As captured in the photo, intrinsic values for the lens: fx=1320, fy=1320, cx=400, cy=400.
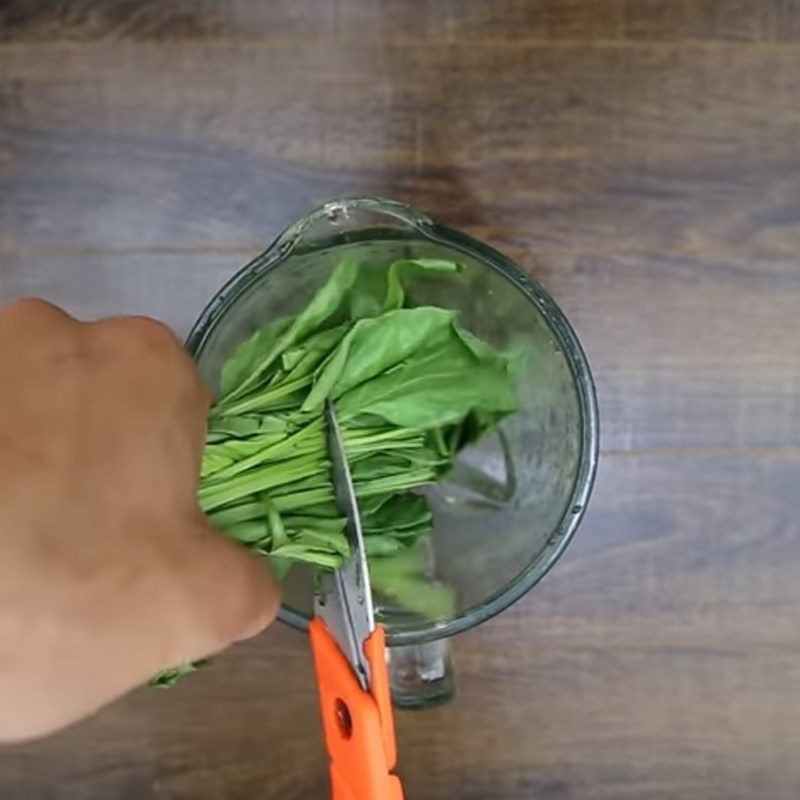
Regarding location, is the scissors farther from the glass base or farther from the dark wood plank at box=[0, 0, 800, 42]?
the dark wood plank at box=[0, 0, 800, 42]

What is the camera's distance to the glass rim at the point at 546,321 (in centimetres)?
49

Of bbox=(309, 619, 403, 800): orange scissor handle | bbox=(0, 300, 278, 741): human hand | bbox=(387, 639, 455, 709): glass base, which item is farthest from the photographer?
bbox=(387, 639, 455, 709): glass base

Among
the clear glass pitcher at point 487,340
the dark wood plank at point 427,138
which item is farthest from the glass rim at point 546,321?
the dark wood plank at point 427,138

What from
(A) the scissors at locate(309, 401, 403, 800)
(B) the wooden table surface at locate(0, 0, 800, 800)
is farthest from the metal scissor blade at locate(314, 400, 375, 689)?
(B) the wooden table surface at locate(0, 0, 800, 800)

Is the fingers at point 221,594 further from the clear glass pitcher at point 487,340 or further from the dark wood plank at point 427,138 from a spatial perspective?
the dark wood plank at point 427,138

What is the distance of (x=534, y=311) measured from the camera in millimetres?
503

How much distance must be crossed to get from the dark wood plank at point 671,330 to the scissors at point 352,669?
Result: 0.19 m

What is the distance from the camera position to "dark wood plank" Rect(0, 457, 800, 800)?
62cm

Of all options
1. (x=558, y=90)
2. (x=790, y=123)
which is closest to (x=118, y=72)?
(x=558, y=90)

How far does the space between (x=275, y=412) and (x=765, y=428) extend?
27cm

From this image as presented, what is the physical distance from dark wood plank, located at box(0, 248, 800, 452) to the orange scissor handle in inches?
8.6

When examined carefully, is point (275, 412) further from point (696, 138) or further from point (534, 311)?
point (696, 138)

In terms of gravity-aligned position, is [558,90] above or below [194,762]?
above

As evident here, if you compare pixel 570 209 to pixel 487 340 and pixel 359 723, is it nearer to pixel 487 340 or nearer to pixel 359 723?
pixel 487 340
